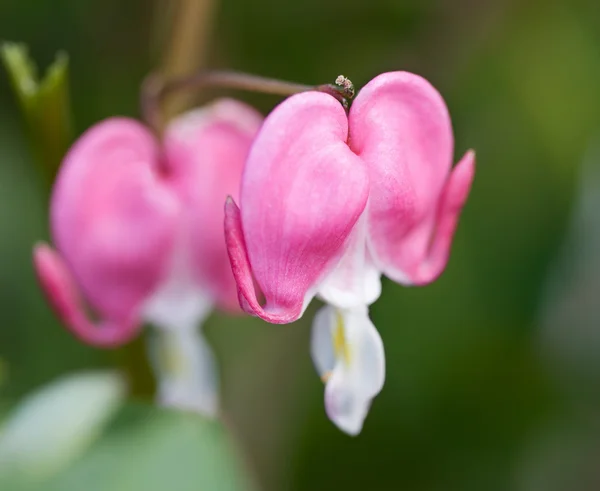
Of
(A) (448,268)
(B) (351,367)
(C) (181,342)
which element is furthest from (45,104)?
(A) (448,268)

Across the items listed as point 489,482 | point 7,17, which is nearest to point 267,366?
point 489,482

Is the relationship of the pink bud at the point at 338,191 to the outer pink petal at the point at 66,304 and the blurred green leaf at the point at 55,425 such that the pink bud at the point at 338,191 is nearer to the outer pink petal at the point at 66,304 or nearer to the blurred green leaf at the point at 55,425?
the outer pink petal at the point at 66,304

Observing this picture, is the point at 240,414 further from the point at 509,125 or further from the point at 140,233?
the point at 140,233

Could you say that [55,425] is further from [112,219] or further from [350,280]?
[350,280]

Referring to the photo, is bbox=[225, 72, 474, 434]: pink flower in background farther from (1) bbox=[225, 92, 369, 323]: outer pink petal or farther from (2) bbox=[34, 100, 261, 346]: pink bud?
(2) bbox=[34, 100, 261, 346]: pink bud

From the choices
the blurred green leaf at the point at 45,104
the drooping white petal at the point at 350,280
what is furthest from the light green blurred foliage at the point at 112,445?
the drooping white petal at the point at 350,280

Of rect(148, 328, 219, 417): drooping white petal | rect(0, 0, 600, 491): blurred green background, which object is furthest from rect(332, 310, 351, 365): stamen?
rect(0, 0, 600, 491): blurred green background
